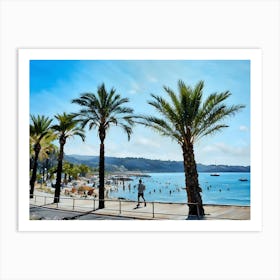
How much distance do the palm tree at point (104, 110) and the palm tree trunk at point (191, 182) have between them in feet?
3.08

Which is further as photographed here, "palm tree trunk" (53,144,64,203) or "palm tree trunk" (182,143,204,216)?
"palm tree trunk" (53,144,64,203)

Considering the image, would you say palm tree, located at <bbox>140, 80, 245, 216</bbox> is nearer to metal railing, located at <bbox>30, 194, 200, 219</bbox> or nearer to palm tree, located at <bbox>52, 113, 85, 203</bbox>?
metal railing, located at <bbox>30, 194, 200, 219</bbox>

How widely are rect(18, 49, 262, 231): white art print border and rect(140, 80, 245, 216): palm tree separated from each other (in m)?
0.33

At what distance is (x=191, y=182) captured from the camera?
5.12 meters

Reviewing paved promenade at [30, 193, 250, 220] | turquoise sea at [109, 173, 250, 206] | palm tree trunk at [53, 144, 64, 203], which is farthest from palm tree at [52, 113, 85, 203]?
turquoise sea at [109, 173, 250, 206]

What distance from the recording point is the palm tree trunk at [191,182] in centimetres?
503

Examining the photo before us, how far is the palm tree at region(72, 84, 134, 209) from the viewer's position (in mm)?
5162

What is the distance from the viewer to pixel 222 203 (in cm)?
500

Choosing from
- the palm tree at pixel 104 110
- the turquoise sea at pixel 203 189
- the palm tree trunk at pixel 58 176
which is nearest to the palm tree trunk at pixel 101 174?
the palm tree at pixel 104 110

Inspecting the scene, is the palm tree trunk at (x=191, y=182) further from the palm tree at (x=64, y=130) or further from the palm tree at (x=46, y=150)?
the palm tree at (x=46, y=150)

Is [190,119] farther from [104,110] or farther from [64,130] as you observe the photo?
[64,130]
